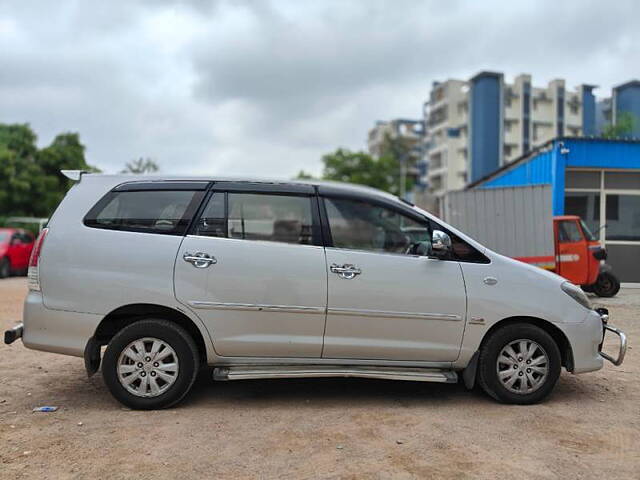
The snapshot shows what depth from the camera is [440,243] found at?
4719 millimetres

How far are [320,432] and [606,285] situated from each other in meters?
9.63

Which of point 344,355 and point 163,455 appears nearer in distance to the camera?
point 163,455

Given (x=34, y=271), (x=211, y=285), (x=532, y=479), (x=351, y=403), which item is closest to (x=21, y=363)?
(x=34, y=271)

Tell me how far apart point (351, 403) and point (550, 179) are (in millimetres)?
12157

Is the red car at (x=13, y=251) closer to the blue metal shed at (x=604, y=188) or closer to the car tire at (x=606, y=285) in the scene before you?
the blue metal shed at (x=604, y=188)

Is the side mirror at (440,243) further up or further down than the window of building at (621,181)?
further down

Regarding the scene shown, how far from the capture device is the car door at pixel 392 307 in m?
4.73

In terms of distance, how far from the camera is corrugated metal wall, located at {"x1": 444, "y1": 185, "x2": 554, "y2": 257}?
1156 cm

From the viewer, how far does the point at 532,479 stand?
11.4 ft

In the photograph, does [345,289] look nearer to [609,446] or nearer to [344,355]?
[344,355]

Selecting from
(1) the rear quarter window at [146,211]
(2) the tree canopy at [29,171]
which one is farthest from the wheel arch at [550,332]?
(2) the tree canopy at [29,171]

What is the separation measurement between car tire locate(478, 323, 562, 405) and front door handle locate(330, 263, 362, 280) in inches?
48.7

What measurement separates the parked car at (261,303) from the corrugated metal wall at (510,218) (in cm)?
684

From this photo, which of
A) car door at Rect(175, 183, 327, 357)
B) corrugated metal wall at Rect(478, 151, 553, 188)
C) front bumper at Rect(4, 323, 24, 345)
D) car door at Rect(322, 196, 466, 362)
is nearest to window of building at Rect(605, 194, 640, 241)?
corrugated metal wall at Rect(478, 151, 553, 188)
